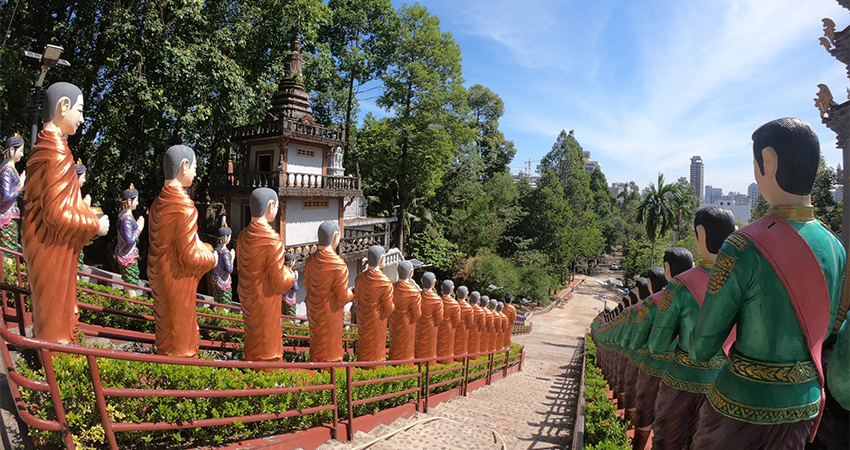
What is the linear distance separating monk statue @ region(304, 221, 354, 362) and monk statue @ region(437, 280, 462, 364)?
143 inches

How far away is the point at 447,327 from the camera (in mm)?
8766

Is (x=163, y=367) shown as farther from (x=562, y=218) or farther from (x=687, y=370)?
(x=562, y=218)

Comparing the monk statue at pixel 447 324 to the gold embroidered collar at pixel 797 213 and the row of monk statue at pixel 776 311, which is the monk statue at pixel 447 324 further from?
the gold embroidered collar at pixel 797 213

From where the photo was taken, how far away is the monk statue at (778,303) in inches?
88.9

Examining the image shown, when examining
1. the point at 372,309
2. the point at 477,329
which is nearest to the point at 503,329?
the point at 477,329

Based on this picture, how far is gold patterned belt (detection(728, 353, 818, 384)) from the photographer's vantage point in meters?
2.28

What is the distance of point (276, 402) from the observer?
406cm

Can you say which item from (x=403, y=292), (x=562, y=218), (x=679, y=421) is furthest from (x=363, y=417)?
(x=562, y=218)

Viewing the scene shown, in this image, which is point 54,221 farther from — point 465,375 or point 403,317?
point 465,375

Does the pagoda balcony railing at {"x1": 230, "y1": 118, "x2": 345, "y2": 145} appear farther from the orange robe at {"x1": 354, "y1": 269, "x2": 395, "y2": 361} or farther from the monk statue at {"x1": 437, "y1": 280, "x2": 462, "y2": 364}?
the orange robe at {"x1": 354, "y1": 269, "x2": 395, "y2": 361}

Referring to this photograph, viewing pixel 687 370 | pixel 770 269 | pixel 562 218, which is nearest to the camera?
pixel 770 269

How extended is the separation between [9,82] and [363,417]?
46.1 ft

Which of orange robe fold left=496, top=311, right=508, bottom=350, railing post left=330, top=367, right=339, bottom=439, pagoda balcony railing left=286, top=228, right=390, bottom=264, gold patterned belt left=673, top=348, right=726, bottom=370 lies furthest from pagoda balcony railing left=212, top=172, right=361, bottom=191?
gold patterned belt left=673, top=348, right=726, bottom=370

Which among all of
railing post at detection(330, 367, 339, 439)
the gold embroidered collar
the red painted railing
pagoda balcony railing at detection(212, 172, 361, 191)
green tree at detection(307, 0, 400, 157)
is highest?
green tree at detection(307, 0, 400, 157)
